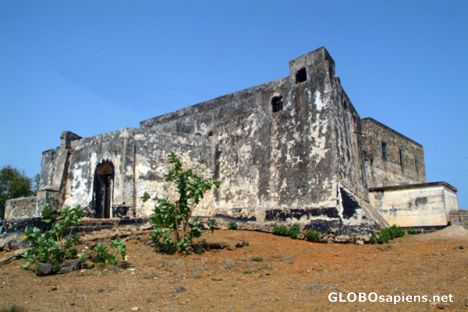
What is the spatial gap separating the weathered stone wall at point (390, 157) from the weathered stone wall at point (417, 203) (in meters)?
1.69

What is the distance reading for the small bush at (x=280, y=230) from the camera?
458 inches

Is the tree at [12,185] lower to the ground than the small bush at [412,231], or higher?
higher

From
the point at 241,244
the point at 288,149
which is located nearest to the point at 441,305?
the point at 241,244

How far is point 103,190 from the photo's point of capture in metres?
13.9

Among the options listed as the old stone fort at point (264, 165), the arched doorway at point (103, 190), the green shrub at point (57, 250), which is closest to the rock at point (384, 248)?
the old stone fort at point (264, 165)

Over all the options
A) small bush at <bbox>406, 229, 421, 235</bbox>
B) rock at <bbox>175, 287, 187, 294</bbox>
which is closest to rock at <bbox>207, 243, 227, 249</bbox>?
rock at <bbox>175, 287, 187, 294</bbox>

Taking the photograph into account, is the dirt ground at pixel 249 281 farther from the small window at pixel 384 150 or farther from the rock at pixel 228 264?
the small window at pixel 384 150

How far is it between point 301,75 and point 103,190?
7920 millimetres

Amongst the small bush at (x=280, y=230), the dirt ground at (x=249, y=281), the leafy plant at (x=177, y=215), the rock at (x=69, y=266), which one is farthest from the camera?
the small bush at (x=280, y=230)

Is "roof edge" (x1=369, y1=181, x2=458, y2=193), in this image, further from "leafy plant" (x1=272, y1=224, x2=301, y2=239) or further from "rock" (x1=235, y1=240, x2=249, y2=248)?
"rock" (x1=235, y1=240, x2=249, y2=248)

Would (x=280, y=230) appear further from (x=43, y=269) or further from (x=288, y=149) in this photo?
(x=43, y=269)

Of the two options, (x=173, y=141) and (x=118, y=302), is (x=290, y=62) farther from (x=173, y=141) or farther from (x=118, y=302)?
(x=118, y=302)

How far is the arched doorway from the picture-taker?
13711mm

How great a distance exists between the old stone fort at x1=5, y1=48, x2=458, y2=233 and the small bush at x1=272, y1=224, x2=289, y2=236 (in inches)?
28.3
